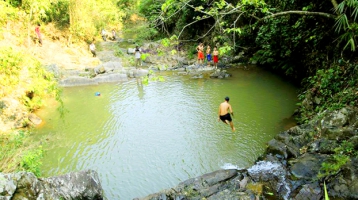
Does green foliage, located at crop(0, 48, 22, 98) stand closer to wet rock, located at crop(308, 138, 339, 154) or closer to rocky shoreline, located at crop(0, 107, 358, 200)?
rocky shoreline, located at crop(0, 107, 358, 200)

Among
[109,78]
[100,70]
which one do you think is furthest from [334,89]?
[100,70]

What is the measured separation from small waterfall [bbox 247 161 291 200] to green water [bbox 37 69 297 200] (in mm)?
535

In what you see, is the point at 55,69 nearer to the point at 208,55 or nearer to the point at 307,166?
the point at 208,55

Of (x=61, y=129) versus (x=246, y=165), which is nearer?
(x=246, y=165)

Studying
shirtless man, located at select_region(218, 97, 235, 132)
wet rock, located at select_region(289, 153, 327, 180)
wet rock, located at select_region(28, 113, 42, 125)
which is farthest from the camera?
wet rock, located at select_region(28, 113, 42, 125)

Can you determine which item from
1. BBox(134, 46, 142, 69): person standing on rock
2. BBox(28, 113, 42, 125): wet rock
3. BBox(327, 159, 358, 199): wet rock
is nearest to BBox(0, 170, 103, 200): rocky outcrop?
BBox(327, 159, 358, 199): wet rock

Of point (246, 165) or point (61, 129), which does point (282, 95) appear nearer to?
point (246, 165)

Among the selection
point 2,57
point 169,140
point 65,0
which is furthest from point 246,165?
point 65,0

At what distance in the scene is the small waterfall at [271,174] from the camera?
526cm

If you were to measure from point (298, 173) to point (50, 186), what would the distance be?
524cm

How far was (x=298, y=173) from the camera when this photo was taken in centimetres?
553

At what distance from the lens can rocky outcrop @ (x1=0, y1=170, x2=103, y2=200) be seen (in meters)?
4.28

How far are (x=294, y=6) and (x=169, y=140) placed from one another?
7119 millimetres

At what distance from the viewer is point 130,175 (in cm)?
661
